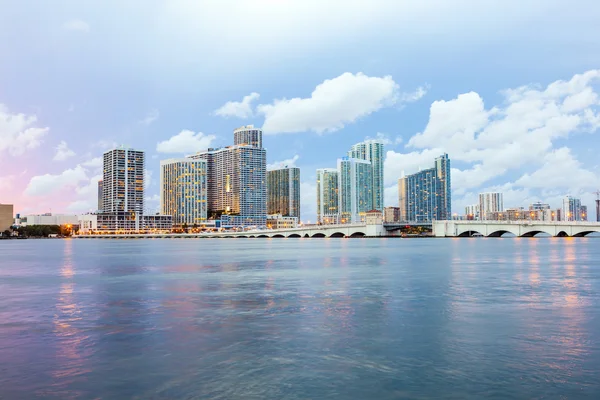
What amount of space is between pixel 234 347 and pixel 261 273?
108ft

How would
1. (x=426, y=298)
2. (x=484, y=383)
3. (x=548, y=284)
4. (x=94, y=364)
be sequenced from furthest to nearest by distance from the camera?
(x=548, y=284) < (x=426, y=298) < (x=94, y=364) < (x=484, y=383)

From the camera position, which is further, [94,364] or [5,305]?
[5,305]

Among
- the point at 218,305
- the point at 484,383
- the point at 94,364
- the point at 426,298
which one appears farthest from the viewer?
the point at 426,298

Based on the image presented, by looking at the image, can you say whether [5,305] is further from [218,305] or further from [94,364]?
[94,364]

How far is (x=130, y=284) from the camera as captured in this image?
140 feet

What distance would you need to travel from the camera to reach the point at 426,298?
3209cm

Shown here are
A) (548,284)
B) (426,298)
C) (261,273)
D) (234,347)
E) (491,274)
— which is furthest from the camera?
(261,273)

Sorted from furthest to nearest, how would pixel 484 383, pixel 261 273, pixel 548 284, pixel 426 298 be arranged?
pixel 261 273, pixel 548 284, pixel 426 298, pixel 484 383

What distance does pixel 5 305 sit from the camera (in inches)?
1230

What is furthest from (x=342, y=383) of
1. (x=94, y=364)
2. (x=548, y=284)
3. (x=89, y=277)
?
(x=89, y=277)

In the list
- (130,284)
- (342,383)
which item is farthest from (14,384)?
(130,284)

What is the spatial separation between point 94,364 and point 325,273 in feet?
116

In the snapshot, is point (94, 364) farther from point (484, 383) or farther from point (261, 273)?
point (261, 273)

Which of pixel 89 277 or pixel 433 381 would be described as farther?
pixel 89 277
